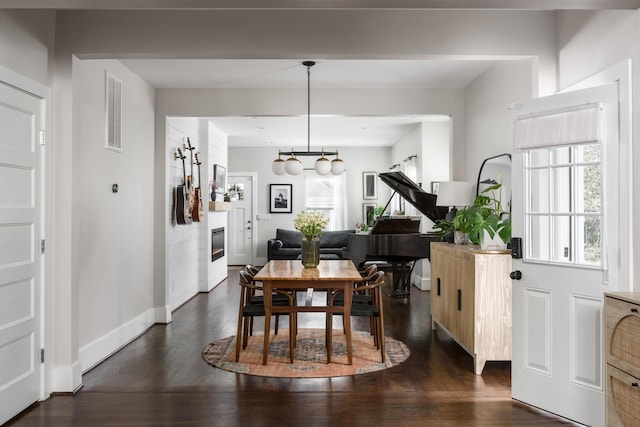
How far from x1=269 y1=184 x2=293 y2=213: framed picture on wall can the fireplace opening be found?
7.33 ft

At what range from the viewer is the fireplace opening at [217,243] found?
8103 mm

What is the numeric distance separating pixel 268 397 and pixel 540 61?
9.71ft

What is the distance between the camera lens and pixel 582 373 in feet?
9.45

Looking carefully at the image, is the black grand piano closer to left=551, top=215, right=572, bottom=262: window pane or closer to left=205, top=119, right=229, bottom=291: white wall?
left=205, top=119, right=229, bottom=291: white wall

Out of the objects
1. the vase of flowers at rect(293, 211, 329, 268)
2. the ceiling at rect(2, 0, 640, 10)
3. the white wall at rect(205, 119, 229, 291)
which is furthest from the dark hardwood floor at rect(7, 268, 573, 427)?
the white wall at rect(205, 119, 229, 291)

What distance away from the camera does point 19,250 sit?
301 centimetres

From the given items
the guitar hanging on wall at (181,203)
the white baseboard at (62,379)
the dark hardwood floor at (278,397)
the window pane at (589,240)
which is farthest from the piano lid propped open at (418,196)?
the white baseboard at (62,379)

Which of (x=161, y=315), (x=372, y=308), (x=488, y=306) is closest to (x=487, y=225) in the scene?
(x=488, y=306)

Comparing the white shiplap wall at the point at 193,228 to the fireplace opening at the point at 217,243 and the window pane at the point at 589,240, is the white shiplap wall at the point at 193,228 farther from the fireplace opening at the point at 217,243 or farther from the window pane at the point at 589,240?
the window pane at the point at 589,240

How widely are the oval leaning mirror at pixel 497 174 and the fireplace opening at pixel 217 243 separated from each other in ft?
15.0

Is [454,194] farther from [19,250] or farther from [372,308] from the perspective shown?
[19,250]

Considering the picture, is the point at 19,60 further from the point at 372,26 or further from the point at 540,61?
the point at 540,61

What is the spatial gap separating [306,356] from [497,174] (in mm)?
2408

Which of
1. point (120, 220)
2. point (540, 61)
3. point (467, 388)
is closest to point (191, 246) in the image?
point (120, 220)
